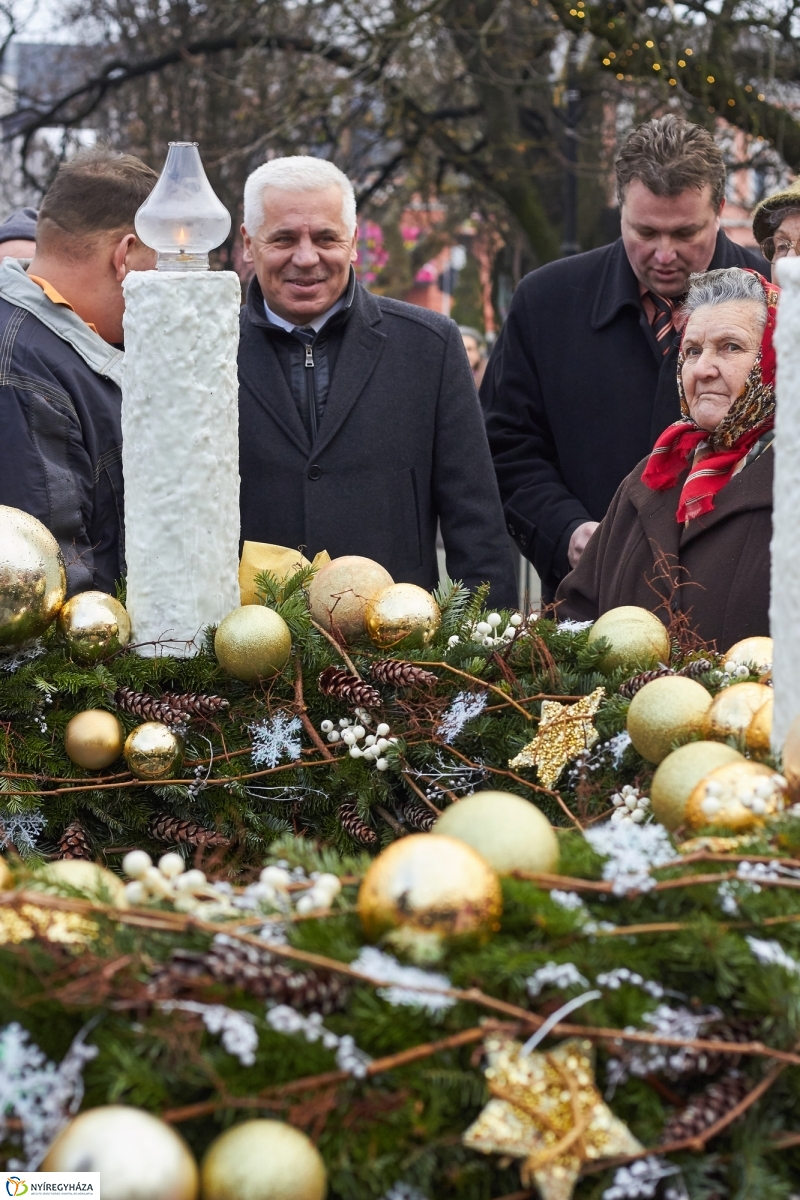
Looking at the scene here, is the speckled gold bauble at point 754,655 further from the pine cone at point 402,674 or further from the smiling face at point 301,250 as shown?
the smiling face at point 301,250

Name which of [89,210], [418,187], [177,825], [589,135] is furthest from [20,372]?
[418,187]

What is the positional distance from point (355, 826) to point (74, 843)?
0.37m

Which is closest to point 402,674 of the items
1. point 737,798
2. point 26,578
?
point 26,578

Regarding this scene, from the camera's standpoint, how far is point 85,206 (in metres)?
2.67

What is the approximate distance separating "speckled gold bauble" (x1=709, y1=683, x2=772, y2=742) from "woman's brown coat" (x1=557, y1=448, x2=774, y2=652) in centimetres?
71

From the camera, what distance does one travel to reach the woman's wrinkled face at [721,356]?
7.47ft

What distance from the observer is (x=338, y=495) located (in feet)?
9.55

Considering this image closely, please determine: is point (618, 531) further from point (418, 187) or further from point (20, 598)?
point (418, 187)

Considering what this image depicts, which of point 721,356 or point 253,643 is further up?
point 721,356

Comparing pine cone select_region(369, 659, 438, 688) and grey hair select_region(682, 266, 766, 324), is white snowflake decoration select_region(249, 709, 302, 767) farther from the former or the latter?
grey hair select_region(682, 266, 766, 324)

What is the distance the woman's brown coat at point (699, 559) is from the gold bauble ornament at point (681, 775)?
0.86 metres

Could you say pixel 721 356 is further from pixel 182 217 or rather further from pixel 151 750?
pixel 151 750

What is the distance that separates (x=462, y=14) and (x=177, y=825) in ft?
23.9

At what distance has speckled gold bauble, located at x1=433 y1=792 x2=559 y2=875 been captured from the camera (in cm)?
106
